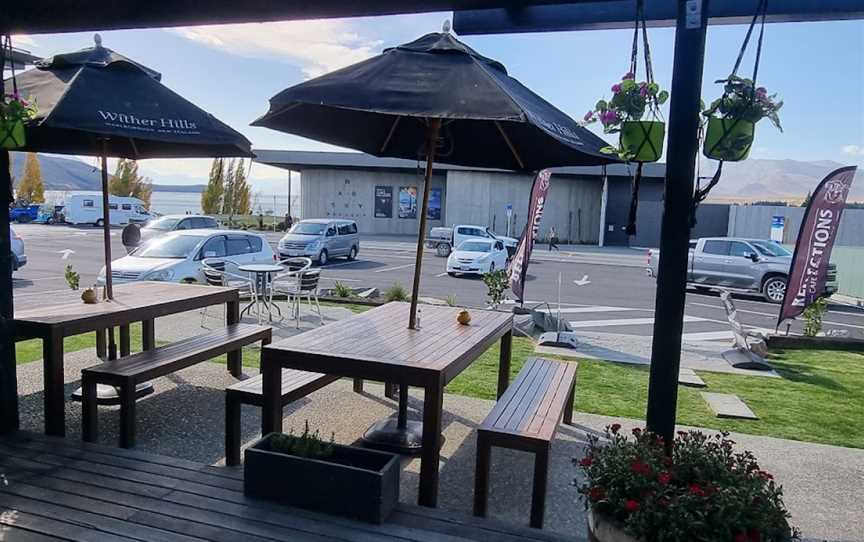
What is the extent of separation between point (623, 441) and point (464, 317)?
6.61 feet

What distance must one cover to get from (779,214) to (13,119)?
3219 cm

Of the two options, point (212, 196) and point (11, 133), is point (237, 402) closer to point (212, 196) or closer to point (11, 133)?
point (11, 133)

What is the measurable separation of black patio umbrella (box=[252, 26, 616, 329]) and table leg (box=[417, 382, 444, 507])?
3.27 feet

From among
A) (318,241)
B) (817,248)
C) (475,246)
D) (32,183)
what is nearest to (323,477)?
(817,248)

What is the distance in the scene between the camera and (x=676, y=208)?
2.35m

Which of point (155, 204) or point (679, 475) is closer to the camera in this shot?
point (679, 475)

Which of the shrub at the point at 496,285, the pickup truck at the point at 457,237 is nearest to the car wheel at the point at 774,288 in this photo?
the pickup truck at the point at 457,237

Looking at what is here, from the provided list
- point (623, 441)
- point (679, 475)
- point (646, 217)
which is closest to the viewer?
point (679, 475)

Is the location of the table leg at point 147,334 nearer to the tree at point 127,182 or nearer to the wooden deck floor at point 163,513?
the wooden deck floor at point 163,513

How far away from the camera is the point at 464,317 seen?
4.25 metres

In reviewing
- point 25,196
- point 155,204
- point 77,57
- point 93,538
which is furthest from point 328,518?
point 155,204

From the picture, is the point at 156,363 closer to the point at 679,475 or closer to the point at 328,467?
the point at 328,467

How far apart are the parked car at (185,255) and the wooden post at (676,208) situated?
346 inches

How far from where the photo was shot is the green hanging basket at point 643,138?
2.44m
